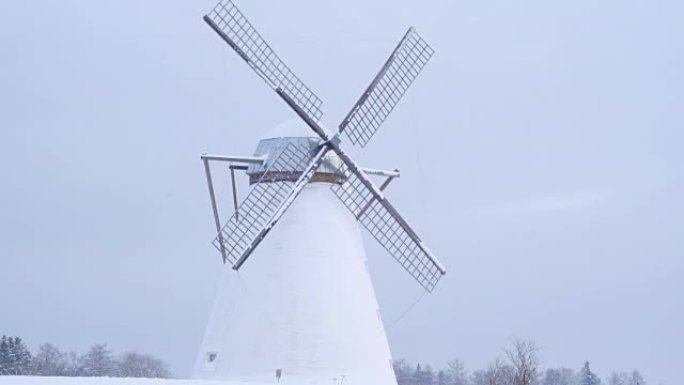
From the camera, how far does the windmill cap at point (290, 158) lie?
20.9 meters

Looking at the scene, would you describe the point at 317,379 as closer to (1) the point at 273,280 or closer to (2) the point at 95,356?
(1) the point at 273,280

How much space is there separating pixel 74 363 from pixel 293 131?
7280 cm

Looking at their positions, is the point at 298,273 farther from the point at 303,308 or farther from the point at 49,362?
the point at 49,362

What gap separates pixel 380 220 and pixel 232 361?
4431 millimetres

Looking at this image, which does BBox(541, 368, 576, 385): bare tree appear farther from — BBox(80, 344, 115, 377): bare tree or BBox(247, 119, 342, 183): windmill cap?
BBox(247, 119, 342, 183): windmill cap

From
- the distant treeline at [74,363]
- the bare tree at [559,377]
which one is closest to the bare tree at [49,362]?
the distant treeline at [74,363]

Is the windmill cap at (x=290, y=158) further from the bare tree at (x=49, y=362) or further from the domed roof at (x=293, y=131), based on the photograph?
the bare tree at (x=49, y=362)

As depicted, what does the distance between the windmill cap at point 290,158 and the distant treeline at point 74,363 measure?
39.3 meters

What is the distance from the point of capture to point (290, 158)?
826 inches

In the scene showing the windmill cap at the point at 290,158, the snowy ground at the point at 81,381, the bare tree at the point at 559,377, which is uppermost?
the bare tree at the point at 559,377

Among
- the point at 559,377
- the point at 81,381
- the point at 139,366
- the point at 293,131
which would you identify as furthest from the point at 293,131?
the point at 559,377

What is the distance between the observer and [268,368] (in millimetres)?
19578

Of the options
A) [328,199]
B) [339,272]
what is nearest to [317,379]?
[339,272]

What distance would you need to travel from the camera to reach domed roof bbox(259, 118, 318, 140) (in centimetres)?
2125
